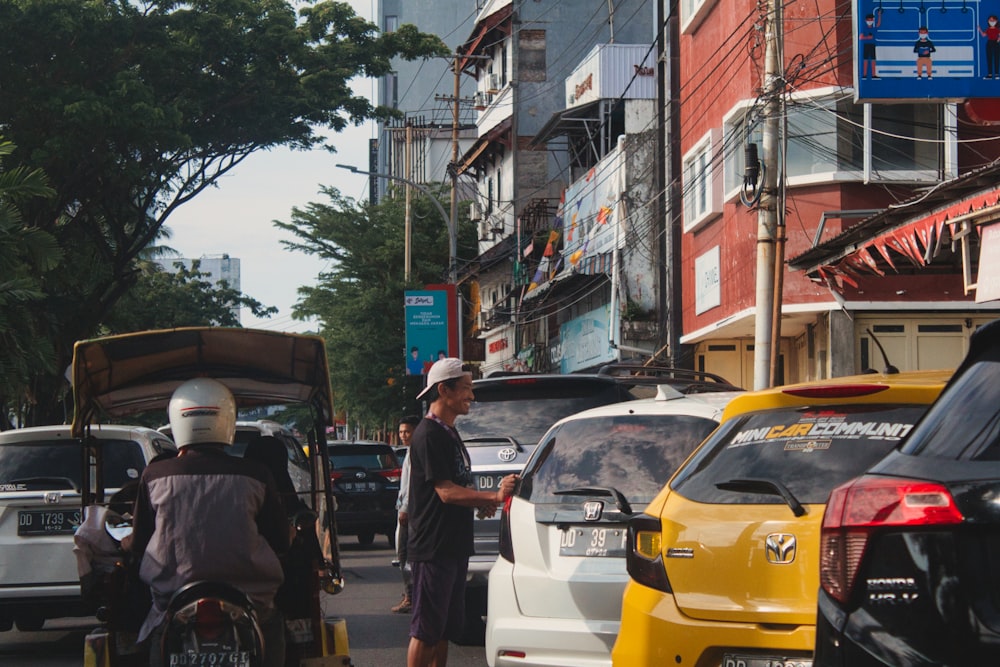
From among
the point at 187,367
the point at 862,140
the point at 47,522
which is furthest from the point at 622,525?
the point at 862,140

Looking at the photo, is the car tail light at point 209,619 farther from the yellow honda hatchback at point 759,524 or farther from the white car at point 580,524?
the white car at point 580,524

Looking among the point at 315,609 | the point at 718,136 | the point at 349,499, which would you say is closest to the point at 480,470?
the point at 315,609

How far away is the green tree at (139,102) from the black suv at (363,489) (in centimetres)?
566

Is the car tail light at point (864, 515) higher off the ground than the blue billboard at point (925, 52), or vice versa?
the blue billboard at point (925, 52)

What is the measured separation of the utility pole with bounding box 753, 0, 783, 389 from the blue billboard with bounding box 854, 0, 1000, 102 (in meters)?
2.03

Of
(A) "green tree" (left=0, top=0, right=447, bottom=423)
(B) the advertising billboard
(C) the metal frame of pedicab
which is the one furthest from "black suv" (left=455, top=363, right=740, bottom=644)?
(B) the advertising billboard

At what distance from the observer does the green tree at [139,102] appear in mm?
22766

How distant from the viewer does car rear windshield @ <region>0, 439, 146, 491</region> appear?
10.3 metres

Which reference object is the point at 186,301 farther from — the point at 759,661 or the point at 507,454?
the point at 759,661

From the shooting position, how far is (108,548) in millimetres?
5855

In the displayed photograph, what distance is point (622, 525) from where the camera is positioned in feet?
22.5

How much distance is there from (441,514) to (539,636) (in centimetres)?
82

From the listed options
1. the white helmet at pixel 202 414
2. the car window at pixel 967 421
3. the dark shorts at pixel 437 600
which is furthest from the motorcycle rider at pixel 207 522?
the car window at pixel 967 421

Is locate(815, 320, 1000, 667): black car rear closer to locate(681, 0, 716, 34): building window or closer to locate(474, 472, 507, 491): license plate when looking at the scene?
locate(474, 472, 507, 491): license plate
